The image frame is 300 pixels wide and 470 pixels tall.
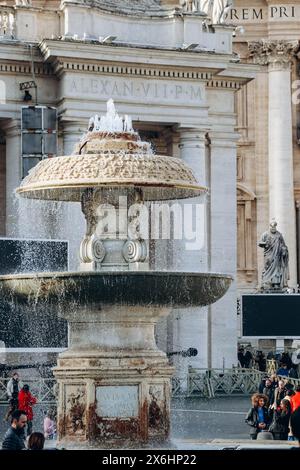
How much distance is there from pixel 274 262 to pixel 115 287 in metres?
29.9

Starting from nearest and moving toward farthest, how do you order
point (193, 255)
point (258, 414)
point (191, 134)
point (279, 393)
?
1. point (258, 414)
2. point (279, 393)
3. point (193, 255)
4. point (191, 134)

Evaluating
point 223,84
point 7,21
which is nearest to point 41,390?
point 7,21

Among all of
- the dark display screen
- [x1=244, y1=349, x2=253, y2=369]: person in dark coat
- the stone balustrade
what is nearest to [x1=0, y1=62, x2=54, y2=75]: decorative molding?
the stone balustrade

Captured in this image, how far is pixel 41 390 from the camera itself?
36344 mm

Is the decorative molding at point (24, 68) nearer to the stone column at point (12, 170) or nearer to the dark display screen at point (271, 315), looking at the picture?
the stone column at point (12, 170)

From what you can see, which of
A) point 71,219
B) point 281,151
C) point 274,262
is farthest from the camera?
point 281,151

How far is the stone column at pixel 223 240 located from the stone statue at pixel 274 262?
530cm

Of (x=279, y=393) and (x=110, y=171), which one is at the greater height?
(x=110, y=171)

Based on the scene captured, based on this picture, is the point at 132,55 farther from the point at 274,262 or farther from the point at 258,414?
the point at 258,414

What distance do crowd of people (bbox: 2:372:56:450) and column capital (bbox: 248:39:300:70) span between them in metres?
31.2

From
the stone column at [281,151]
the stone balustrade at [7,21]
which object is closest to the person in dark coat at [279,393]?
the stone balustrade at [7,21]

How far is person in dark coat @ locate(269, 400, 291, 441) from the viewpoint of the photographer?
941 inches

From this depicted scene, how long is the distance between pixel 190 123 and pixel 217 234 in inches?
144

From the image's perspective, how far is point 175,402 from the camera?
38.5 meters
